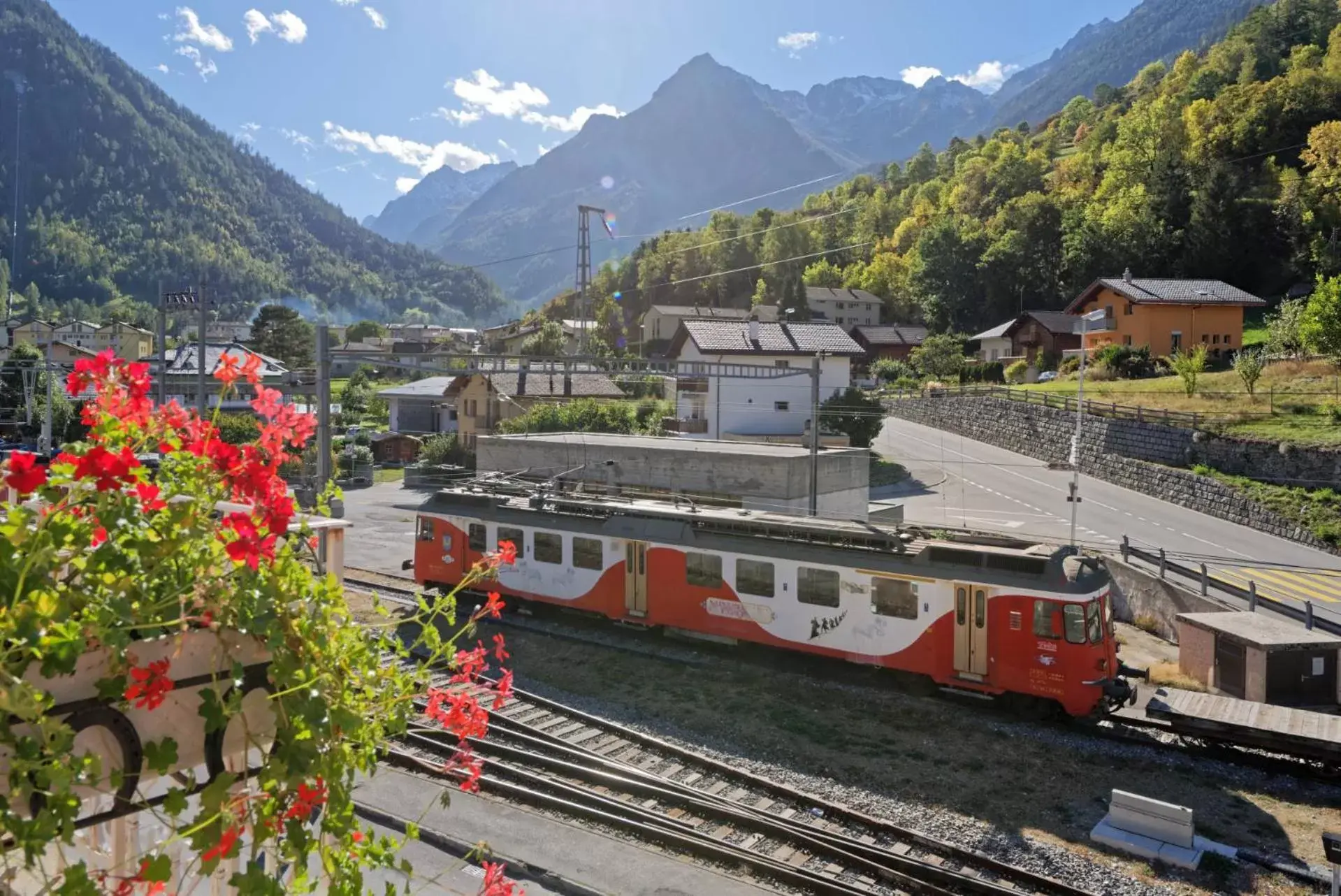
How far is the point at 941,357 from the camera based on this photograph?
208 feet

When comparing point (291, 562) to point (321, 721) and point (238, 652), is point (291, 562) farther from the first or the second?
point (321, 721)

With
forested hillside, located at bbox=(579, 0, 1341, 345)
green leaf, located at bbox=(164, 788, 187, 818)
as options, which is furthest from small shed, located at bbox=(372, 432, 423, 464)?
green leaf, located at bbox=(164, 788, 187, 818)

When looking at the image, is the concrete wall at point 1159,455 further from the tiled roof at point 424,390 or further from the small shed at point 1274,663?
the tiled roof at point 424,390

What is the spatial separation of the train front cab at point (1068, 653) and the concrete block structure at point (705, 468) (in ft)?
32.5

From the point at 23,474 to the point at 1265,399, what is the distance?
40.9 meters

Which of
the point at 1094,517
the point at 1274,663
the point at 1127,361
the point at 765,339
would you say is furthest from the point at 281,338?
the point at 1274,663

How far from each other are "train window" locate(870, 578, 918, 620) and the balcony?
87.6ft

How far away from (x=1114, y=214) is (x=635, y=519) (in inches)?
2424

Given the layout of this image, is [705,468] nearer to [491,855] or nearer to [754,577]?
[754,577]

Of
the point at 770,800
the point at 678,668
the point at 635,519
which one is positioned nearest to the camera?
the point at 770,800

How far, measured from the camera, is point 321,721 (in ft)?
8.32

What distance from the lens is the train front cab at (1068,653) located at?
47.2 feet

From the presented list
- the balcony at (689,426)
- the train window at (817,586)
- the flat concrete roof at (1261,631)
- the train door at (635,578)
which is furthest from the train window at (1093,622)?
the balcony at (689,426)

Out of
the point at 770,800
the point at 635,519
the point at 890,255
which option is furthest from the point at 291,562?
the point at 890,255
